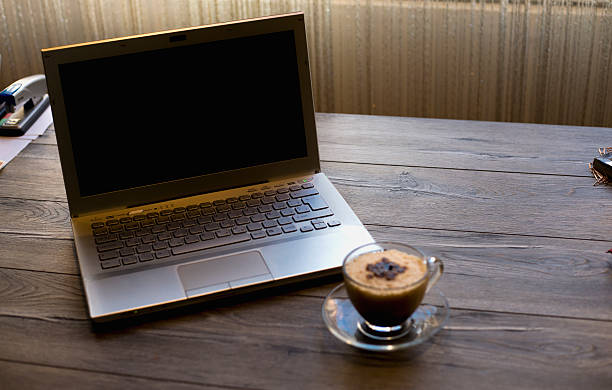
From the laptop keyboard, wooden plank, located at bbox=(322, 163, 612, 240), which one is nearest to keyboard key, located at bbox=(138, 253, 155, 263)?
the laptop keyboard

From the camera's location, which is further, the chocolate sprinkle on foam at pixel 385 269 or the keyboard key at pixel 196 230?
the keyboard key at pixel 196 230

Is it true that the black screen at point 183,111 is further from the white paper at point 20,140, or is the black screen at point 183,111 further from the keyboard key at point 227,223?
the white paper at point 20,140

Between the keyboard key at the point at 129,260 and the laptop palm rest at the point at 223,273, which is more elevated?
the keyboard key at the point at 129,260

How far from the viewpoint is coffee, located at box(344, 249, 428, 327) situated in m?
0.85

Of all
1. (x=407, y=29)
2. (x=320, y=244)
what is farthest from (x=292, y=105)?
(x=407, y=29)

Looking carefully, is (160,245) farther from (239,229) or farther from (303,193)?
(303,193)

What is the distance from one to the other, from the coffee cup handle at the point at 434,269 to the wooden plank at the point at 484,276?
0.19 feet

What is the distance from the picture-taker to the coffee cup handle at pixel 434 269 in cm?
90

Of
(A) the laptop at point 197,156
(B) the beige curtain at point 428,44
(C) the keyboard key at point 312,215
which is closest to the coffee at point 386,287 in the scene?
(A) the laptop at point 197,156

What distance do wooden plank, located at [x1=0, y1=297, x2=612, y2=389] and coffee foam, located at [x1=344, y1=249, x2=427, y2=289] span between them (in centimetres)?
8

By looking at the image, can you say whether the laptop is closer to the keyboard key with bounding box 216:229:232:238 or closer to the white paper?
the keyboard key with bounding box 216:229:232:238

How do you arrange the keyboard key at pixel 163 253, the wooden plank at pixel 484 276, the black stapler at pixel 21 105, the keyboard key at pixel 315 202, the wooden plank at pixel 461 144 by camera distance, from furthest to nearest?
the black stapler at pixel 21 105 < the wooden plank at pixel 461 144 < the keyboard key at pixel 315 202 < the keyboard key at pixel 163 253 < the wooden plank at pixel 484 276

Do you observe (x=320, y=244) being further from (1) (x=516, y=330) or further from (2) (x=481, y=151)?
(2) (x=481, y=151)

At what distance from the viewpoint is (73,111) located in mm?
1121
